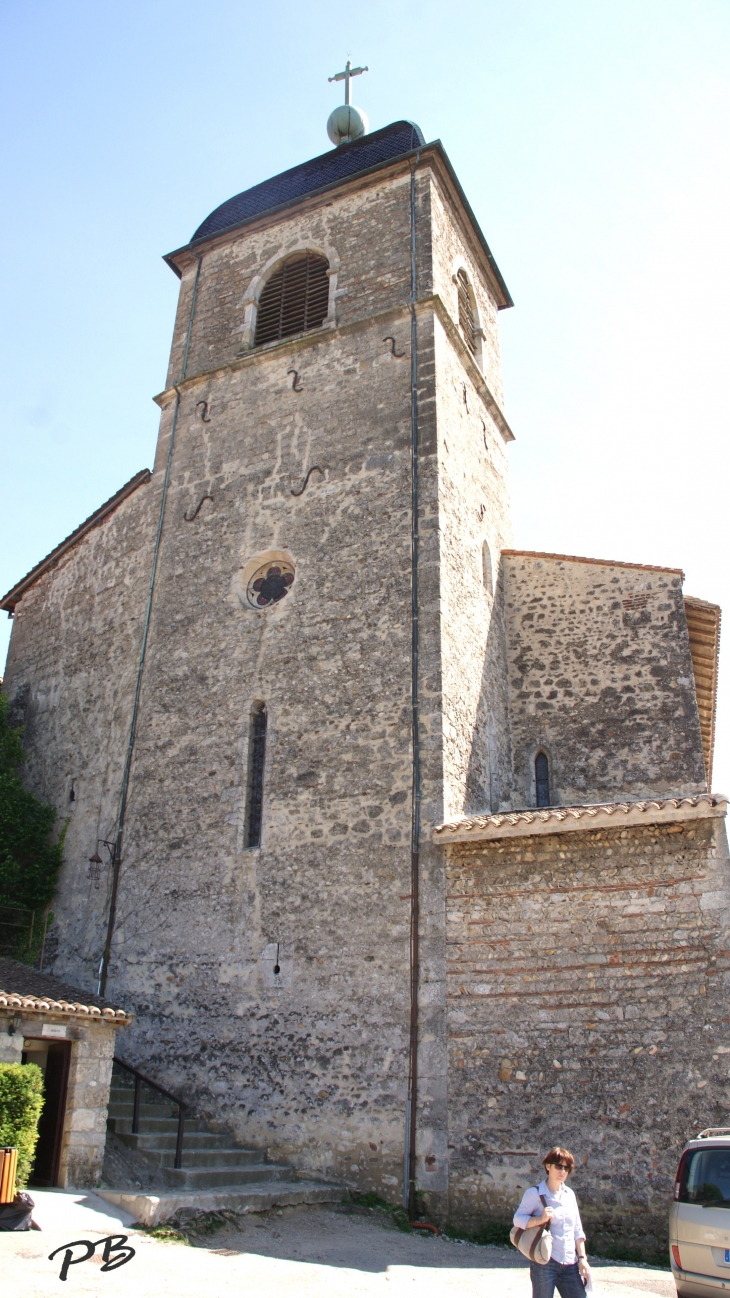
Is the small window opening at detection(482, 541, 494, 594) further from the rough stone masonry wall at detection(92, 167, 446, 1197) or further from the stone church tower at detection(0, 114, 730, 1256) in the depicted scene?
the rough stone masonry wall at detection(92, 167, 446, 1197)

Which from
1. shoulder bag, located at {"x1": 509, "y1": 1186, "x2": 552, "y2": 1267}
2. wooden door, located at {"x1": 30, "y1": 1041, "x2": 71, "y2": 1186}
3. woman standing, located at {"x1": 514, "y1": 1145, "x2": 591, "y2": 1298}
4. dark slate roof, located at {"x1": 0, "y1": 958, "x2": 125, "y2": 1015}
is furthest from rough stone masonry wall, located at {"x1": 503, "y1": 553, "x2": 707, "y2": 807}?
shoulder bag, located at {"x1": 509, "y1": 1186, "x2": 552, "y2": 1267}

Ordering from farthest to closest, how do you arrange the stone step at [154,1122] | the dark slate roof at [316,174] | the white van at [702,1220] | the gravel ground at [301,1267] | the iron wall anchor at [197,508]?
the dark slate roof at [316,174] < the iron wall anchor at [197,508] < the stone step at [154,1122] < the gravel ground at [301,1267] < the white van at [702,1220]

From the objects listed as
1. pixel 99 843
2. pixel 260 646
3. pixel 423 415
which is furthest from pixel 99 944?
pixel 423 415

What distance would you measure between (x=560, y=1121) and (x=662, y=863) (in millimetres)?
2594

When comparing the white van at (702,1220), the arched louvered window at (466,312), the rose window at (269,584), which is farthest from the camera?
the arched louvered window at (466,312)

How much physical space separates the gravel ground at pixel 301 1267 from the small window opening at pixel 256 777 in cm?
419

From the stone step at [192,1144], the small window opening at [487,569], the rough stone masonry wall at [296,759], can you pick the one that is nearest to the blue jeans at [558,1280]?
the rough stone masonry wall at [296,759]

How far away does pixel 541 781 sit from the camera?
44.0 ft

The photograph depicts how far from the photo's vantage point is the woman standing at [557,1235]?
16.6 feet

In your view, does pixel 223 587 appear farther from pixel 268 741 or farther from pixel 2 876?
pixel 2 876

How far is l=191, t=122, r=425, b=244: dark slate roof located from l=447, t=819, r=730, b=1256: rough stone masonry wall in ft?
38.7

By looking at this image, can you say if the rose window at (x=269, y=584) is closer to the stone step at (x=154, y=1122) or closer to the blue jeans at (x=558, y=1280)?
the stone step at (x=154, y=1122)

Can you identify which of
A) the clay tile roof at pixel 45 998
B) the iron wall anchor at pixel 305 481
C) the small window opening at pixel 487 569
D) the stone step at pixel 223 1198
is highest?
the iron wall anchor at pixel 305 481

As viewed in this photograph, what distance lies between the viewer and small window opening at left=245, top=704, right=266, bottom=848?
11602mm
